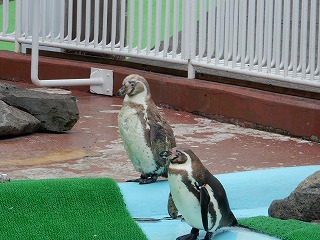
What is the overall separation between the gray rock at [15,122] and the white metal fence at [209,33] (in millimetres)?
1426

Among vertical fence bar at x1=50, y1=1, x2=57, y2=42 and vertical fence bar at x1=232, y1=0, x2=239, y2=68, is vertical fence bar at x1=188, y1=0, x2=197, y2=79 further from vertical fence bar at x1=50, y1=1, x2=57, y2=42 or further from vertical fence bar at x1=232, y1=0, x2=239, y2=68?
vertical fence bar at x1=50, y1=1, x2=57, y2=42

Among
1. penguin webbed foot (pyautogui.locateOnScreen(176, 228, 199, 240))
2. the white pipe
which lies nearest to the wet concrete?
the white pipe

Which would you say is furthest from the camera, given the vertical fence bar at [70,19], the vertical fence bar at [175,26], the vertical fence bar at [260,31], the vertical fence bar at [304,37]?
the vertical fence bar at [70,19]

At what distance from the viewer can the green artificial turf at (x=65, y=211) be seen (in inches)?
192

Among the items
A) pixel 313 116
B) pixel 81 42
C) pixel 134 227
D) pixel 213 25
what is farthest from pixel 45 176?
pixel 81 42

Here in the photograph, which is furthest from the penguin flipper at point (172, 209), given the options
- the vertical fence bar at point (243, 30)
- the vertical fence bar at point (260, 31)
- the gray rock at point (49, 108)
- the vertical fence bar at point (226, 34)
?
the vertical fence bar at point (226, 34)

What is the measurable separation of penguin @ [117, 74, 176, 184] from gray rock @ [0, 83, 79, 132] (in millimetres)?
2319

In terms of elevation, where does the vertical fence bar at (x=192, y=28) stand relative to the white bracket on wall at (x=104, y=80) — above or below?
above

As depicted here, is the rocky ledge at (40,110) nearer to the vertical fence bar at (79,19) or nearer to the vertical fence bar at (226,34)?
the vertical fence bar at (226,34)

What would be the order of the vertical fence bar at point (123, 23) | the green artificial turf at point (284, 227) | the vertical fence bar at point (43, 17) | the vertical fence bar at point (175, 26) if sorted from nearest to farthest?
the green artificial turf at point (284, 227) < the vertical fence bar at point (175, 26) < the vertical fence bar at point (123, 23) < the vertical fence bar at point (43, 17)

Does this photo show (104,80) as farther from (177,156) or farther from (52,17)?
(177,156)

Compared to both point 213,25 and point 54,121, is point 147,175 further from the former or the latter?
point 213,25

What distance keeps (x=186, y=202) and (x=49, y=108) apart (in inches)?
130

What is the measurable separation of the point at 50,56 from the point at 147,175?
18.6 ft
